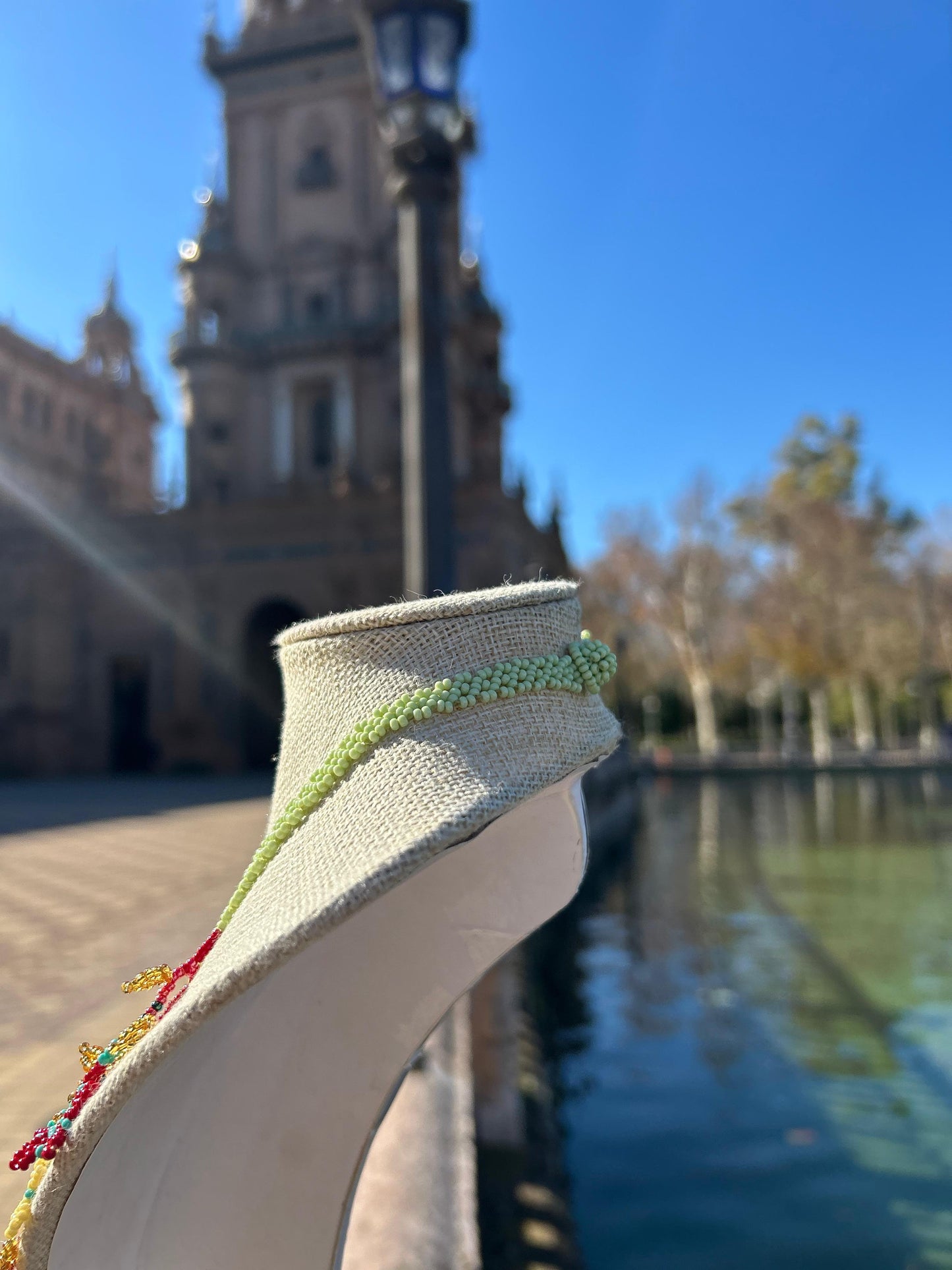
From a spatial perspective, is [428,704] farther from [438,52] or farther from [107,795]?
[107,795]

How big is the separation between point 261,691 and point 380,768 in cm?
2219

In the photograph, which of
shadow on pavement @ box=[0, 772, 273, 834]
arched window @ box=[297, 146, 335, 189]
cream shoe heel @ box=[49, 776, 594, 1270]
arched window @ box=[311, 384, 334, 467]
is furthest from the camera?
arched window @ box=[311, 384, 334, 467]

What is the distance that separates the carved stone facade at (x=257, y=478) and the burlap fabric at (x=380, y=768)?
1952 centimetres

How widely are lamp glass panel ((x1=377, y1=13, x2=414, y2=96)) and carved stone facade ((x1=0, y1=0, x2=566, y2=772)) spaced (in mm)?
16090

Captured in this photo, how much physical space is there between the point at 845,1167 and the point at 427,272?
5.69 metres

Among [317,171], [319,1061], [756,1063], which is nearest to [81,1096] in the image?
[319,1061]

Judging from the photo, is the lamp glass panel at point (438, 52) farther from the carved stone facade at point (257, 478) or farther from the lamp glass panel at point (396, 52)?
the carved stone facade at point (257, 478)

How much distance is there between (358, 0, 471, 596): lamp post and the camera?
450 centimetres

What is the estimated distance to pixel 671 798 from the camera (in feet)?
78.9

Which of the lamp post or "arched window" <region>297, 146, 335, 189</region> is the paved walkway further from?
"arched window" <region>297, 146, 335, 189</region>

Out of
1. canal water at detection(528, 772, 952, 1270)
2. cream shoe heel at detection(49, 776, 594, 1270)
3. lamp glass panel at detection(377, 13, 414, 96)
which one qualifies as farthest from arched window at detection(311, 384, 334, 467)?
cream shoe heel at detection(49, 776, 594, 1270)

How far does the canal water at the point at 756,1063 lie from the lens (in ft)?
14.8

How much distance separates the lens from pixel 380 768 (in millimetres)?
969

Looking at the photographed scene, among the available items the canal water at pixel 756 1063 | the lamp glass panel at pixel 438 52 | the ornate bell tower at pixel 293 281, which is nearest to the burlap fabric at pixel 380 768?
the canal water at pixel 756 1063
